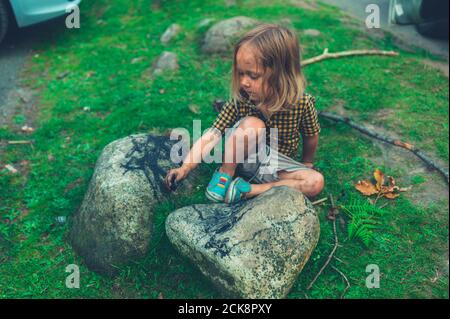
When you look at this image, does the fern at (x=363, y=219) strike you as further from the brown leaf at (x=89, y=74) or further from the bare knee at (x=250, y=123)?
the brown leaf at (x=89, y=74)

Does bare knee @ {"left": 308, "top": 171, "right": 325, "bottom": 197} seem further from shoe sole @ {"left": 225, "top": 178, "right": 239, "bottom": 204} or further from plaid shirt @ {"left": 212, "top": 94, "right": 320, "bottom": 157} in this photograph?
shoe sole @ {"left": 225, "top": 178, "right": 239, "bottom": 204}

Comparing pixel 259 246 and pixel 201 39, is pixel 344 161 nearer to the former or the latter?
pixel 259 246

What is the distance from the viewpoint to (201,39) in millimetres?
6352

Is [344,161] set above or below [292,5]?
below

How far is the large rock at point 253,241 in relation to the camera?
2.63m

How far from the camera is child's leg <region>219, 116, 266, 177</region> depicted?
313cm

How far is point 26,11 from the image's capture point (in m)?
5.95

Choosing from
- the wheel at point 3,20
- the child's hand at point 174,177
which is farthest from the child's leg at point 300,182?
the wheel at point 3,20

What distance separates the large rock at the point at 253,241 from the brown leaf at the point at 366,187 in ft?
3.05

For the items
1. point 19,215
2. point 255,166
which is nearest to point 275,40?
point 255,166

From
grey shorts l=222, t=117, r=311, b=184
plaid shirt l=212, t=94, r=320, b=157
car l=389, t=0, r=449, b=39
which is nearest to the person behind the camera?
plaid shirt l=212, t=94, r=320, b=157

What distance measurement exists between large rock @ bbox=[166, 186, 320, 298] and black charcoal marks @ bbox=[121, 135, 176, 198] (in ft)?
1.33

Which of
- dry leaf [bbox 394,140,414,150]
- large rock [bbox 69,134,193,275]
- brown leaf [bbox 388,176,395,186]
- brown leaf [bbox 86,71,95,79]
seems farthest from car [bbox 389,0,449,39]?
large rock [bbox 69,134,193,275]
